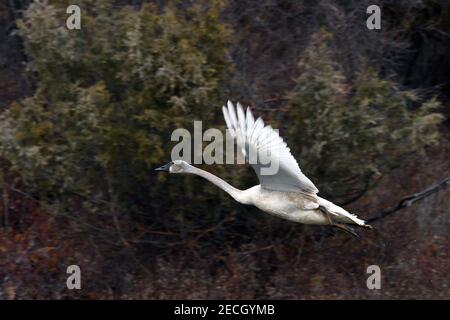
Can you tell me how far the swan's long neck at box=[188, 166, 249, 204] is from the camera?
885 centimetres

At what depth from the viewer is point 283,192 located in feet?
29.2

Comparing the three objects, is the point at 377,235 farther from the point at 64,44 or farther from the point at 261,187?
the point at 64,44

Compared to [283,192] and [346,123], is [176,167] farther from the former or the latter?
[346,123]

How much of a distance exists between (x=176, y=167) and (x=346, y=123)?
1.81m

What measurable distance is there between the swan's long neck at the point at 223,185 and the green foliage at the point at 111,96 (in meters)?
0.51

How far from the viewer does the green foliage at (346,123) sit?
9.80 m

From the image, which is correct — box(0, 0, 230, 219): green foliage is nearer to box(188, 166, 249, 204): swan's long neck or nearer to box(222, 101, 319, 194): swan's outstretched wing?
box(188, 166, 249, 204): swan's long neck

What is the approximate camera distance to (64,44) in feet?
32.8

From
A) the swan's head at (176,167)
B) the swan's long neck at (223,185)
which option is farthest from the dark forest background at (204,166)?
the swan's long neck at (223,185)

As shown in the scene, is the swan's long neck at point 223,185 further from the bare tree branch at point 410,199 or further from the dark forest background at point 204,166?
the bare tree branch at point 410,199

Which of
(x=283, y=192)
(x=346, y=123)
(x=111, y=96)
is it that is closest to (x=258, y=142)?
(x=283, y=192)

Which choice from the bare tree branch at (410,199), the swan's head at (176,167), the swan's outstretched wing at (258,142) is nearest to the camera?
the swan's outstretched wing at (258,142)

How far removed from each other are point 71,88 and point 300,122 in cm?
228

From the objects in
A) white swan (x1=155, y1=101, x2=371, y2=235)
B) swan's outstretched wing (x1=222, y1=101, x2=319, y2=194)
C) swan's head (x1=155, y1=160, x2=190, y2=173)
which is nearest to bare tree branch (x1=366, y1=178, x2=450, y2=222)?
white swan (x1=155, y1=101, x2=371, y2=235)
